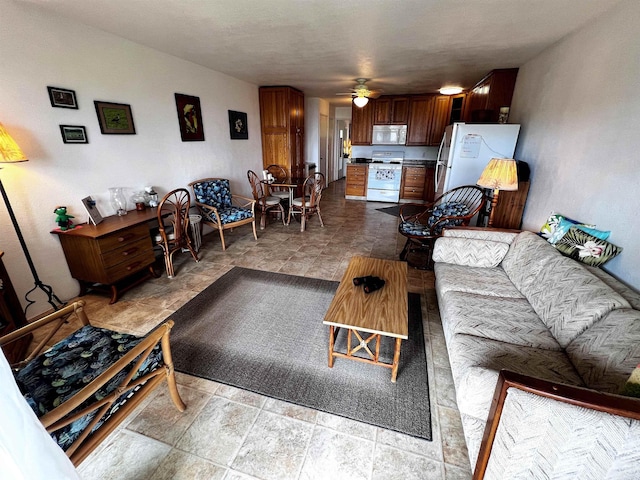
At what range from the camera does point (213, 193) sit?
4035 millimetres

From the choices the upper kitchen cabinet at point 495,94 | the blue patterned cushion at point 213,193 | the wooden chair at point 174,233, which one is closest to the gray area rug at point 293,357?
the wooden chair at point 174,233

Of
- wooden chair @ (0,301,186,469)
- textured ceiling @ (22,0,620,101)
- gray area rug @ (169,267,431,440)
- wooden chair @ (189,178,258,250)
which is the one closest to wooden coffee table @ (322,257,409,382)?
gray area rug @ (169,267,431,440)

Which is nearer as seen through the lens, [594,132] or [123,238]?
[594,132]

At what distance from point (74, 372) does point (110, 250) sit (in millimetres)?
1525

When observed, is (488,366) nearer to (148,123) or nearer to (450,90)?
(148,123)

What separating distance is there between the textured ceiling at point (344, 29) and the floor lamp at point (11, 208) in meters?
1.13

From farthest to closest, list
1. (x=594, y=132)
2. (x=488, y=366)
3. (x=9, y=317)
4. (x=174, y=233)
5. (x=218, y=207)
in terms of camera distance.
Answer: (x=218, y=207), (x=174, y=233), (x=594, y=132), (x=9, y=317), (x=488, y=366)

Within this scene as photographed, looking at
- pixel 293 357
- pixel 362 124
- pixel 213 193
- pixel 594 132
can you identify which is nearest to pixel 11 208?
pixel 213 193

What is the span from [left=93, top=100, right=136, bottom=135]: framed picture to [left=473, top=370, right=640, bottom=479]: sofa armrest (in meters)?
3.67

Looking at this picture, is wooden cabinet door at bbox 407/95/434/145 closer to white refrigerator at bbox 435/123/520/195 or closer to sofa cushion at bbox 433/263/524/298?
white refrigerator at bbox 435/123/520/195

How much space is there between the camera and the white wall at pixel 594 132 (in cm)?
174

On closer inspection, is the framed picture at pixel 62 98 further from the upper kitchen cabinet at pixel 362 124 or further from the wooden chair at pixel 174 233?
the upper kitchen cabinet at pixel 362 124

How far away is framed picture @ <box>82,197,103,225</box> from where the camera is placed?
250cm

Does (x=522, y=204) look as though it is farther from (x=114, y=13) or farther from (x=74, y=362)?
(x=114, y=13)
